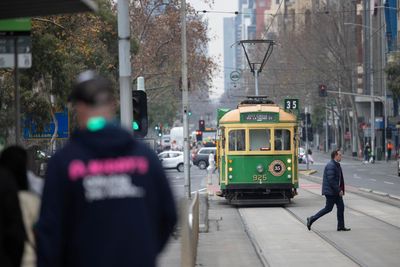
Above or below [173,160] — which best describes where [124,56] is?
above

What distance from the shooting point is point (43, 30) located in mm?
27047

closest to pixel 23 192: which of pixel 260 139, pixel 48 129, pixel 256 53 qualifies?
pixel 260 139

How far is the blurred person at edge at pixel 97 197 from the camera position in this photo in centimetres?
488

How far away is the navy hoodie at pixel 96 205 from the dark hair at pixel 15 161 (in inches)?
34.8

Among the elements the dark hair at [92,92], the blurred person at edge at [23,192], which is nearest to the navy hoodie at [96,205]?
the dark hair at [92,92]

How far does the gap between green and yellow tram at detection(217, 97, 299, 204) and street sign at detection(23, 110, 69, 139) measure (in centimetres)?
467

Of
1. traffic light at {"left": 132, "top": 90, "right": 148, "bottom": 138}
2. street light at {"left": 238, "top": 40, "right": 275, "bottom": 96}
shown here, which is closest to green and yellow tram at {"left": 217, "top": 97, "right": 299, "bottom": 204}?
street light at {"left": 238, "top": 40, "right": 275, "bottom": 96}

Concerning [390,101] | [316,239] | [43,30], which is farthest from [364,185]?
[390,101]

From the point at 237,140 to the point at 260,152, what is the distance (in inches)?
30.6

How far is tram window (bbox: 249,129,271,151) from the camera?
29297mm

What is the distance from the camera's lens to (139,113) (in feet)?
50.9

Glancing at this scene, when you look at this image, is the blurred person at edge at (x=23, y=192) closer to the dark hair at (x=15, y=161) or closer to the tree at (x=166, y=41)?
the dark hair at (x=15, y=161)

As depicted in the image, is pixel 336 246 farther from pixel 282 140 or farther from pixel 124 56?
pixel 282 140

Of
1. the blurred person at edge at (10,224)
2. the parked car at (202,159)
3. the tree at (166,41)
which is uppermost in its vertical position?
the tree at (166,41)
